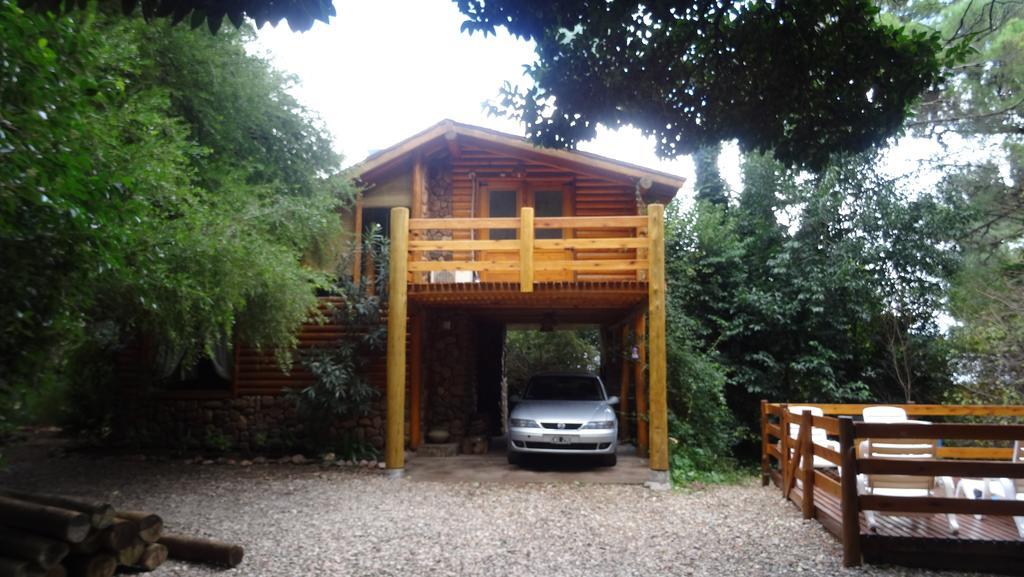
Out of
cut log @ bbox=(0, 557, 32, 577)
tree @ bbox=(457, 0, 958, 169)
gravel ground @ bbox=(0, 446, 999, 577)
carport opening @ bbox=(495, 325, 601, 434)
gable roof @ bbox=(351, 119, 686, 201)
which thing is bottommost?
gravel ground @ bbox=(0, 446, 999, 577)

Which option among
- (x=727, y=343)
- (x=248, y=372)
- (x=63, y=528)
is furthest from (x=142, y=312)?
A: (x=727, y=343)

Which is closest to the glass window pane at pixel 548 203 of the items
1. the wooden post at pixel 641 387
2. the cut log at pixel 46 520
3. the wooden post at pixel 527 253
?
the wooden post at pixel 641 387

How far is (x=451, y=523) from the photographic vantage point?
22.8ft

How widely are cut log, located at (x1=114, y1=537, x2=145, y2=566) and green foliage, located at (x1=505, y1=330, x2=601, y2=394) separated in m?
16.9

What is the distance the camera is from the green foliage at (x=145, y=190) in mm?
4145

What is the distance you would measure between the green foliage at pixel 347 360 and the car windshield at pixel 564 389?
261 centimetres

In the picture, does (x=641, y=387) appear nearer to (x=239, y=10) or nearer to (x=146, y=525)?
(x=146, y=525)

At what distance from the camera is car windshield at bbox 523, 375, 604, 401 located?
35.5 ft

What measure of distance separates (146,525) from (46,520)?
69 cm

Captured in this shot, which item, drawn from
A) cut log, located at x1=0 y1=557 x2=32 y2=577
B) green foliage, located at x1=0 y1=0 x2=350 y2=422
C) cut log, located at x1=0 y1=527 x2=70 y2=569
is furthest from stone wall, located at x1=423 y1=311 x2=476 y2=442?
cut log, located at x1=0 y1=557 x2=32 y2=577

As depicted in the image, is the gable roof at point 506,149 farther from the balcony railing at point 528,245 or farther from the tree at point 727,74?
the tree at point 727,74

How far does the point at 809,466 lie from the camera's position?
6.98 m

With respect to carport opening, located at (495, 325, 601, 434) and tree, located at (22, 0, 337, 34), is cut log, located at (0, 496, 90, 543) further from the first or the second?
carport opening, located at (495, 325, 601, 434)

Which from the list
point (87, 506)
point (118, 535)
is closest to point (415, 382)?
point (118, 535)
